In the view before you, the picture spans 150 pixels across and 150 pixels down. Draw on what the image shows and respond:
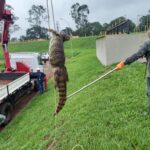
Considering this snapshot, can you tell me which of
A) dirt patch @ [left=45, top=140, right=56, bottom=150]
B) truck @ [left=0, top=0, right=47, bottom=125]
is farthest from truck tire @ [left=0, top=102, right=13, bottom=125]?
dirt patch @ [left=45, top=140, right=56, bottom=150]

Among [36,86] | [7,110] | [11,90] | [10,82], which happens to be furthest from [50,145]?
[36,86]

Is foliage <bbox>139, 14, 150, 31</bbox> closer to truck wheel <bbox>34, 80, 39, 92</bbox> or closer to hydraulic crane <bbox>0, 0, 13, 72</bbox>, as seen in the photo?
truck wheel <bbox>34, 80, 39, 92</bbox>

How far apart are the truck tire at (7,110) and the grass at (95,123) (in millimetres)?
357

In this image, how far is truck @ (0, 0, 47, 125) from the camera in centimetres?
1097

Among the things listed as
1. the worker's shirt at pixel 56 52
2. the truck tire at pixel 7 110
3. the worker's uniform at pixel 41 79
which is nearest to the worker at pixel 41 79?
the worker's uniform at pixel 41 79

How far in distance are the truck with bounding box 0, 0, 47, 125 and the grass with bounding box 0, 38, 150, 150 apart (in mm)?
769

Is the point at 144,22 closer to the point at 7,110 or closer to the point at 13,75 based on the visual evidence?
the point at 13,75

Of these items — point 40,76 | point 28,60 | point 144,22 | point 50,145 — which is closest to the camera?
point 50,145

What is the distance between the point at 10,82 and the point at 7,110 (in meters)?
1.98

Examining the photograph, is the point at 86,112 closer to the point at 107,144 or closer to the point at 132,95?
the point at 132,95

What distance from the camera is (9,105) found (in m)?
11.2

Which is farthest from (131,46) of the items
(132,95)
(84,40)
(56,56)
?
(84,40)

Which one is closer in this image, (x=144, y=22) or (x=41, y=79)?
(x=41, y=79)

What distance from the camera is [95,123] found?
6340mm
